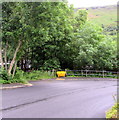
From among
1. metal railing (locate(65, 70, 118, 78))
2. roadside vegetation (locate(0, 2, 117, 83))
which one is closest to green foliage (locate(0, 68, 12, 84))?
roadside vegetation (locate(0, 2, 117, 83))

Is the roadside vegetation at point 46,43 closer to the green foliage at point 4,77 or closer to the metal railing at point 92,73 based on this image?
the green foliage at point 4,77

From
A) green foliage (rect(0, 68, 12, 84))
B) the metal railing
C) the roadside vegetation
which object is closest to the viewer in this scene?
green foliage (rect(0, 68, 12, 84))

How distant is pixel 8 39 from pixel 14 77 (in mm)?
3185

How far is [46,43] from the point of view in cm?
2716

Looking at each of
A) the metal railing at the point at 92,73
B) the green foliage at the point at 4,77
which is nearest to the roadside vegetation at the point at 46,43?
the green foliage at the point at 4,77

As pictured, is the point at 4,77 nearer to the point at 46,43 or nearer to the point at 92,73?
the point at 46,43

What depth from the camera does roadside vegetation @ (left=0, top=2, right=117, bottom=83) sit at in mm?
15633

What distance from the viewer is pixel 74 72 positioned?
2741 centimetres

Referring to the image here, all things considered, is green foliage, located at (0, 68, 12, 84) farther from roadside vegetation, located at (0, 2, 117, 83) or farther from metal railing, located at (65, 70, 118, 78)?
metal railing, located at (65, 70, 118, 78)

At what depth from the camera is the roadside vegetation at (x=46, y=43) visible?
15.6 m

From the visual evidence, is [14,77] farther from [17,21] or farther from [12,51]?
[17,21]

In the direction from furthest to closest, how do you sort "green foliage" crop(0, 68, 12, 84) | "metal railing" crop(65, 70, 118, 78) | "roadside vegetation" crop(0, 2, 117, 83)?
1. "metal railing" crop(65, 70, 118, 78)
2. "roadside vegetation" crop(0, 2, 117, 83)
3. "green foliage" crop(0, 68, 12, 84)

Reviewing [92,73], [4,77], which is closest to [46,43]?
[92,73]

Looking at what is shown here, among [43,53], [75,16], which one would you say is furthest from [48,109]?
[75,16]
